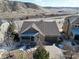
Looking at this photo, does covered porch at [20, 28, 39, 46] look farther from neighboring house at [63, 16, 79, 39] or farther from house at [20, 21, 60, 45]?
neighboring house at [63, 16, 79, 39]

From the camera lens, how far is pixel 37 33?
1047 inches

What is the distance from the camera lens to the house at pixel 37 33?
86.9ft

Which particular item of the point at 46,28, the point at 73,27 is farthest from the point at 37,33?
the point at 73,27

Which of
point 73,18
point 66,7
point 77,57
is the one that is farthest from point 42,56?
point 66,7

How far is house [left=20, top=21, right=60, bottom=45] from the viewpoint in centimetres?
2648

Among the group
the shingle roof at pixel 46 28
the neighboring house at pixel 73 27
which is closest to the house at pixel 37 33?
the shingle roof at pixel 46 28

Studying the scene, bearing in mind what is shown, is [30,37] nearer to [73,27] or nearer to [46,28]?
[46,28]

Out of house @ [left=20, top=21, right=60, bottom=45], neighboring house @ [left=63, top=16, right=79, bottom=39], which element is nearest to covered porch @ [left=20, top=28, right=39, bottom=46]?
house @ [left=20, top=21, right=60, bottom=45]

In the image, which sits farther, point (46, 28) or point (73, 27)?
point (73, 27)

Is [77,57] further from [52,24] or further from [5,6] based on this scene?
[5,6]

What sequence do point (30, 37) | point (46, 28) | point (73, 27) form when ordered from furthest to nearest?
point (73, 27)
point (46, 28)
point (30, 37)

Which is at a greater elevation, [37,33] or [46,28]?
[46,28]

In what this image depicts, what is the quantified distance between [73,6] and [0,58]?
66.2m

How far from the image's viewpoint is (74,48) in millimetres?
24453
